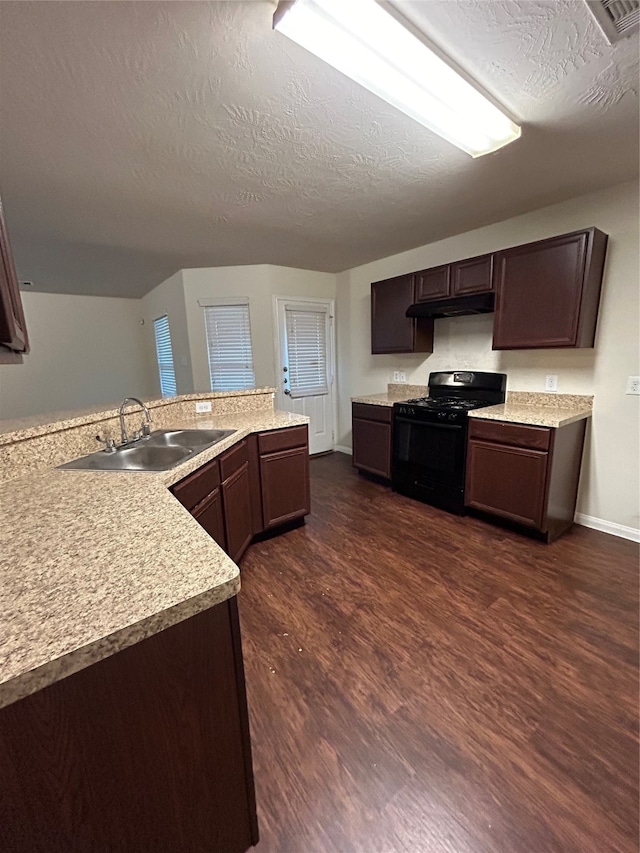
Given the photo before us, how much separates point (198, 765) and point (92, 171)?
8.59 feet

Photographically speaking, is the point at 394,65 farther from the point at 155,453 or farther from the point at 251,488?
the point at 251,488

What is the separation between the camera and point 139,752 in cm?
68

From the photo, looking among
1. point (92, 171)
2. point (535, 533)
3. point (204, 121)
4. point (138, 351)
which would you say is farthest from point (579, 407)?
point (138, 351)

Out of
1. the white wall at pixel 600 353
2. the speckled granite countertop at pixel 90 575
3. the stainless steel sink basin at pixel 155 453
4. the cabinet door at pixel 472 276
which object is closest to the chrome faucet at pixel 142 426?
the stainless steel sink basin at pixel 155 453

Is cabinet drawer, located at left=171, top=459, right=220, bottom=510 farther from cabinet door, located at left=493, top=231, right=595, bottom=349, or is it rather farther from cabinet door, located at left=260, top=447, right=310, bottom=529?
cabinet door, located at left=493, top=231, right=595, bottom=349

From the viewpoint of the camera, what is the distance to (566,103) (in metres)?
1.48

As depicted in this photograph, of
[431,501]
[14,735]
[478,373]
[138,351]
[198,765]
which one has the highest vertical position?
[138,351]

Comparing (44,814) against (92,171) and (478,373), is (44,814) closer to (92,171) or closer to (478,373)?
(92,171)

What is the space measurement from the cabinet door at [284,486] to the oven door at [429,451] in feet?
3.38

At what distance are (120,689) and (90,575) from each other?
0.76ft

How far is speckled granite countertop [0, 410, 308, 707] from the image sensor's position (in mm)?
551

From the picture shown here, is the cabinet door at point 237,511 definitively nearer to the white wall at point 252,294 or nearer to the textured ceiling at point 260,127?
the textured ceiling at point 260,127

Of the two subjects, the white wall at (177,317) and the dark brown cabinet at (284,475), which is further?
the white wall at (177,317)

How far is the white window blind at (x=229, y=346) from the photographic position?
3996 mm
